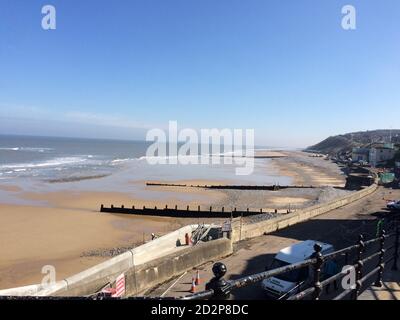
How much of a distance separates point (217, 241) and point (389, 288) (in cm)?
1033

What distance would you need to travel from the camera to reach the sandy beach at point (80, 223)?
22.0 metres

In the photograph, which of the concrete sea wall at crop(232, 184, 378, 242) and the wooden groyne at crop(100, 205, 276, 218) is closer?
the concrete sea wall at crop(232, 184, 378, 242)

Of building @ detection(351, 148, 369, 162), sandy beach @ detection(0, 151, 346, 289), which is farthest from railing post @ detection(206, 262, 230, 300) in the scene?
building @ detection(351, 148, 369, 162)

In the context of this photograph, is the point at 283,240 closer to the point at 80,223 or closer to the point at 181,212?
the point at 181,212

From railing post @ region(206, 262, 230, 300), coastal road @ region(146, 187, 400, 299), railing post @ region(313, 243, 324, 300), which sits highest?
railing post @ region(206, 262, 230, 300)

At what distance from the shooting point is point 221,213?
116ft

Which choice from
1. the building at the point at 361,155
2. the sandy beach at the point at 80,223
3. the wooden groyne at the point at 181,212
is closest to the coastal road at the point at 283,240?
the sandy beach at the point at 80,223

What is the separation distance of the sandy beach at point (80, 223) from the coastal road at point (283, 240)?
7.76m

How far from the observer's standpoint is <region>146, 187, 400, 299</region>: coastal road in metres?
14.3

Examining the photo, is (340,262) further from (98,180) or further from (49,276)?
(98,180)

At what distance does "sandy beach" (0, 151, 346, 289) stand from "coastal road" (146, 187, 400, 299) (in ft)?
25.4

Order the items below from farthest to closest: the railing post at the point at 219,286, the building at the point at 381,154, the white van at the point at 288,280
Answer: the building at the point at 381,154 < the white van at the point at 288,280 < the railing post at the point at 219,286

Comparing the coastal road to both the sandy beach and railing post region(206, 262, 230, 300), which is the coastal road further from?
railing post region(206, 262, 230, 300)

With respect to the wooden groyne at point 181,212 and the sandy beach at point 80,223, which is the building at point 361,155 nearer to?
the sandy beach at point 80,223
